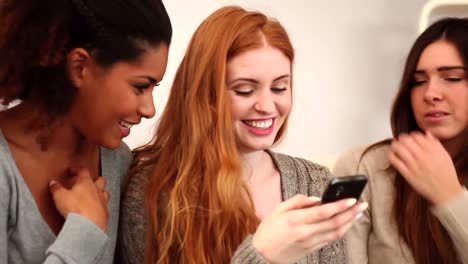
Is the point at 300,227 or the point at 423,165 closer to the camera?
the point at 300,227

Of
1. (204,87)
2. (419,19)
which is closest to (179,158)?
(204,87)

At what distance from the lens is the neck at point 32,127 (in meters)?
A: 0.89

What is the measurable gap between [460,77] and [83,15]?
824mm

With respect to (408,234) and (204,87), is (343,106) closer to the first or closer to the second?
(408,234)

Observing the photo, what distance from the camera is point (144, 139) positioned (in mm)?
1464

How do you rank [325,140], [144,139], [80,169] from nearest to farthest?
[80,169]
[144,139]
[325,140]

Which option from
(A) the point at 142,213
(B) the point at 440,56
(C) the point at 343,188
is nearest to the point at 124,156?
(A) the point at 142,213

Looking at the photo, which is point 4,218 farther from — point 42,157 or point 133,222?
point 133,222

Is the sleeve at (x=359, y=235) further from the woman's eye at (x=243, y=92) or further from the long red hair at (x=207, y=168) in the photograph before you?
Result: the woman's eye at (x=243, y=92)

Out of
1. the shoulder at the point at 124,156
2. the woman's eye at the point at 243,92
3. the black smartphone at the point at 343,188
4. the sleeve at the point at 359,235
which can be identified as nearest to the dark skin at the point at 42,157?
the shoulder at the point at 124,156

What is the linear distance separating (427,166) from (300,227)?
47 cm

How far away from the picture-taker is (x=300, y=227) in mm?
813

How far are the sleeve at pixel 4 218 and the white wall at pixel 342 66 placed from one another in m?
0.94

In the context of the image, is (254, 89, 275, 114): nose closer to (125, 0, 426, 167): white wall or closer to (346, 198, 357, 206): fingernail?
(346, 198, 357, 206): fingernail
